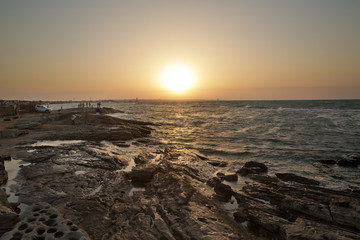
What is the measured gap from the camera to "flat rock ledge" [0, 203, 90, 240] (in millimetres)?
3961

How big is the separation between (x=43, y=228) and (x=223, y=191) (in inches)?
237

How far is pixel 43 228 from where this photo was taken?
4273 mm

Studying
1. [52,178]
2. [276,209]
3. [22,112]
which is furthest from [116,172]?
[22,112]

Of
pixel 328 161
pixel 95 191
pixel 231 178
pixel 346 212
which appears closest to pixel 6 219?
pixel 95 191

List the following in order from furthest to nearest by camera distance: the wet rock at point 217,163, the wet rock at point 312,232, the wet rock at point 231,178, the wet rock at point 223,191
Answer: the wet rock at point 217,163, the wet rock at point 231,178, the wet rock at point 223,191, the wet rock at point 312,232

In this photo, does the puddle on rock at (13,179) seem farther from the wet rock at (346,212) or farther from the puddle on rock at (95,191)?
the wet rock at (346,212)

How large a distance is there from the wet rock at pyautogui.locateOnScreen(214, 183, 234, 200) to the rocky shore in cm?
4

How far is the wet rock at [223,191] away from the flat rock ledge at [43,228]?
5.03 m

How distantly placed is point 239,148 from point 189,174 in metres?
8.28

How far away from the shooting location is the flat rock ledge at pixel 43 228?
13.0 ft

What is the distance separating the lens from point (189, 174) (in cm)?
960

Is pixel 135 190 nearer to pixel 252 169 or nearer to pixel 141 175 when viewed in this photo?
pixel 141 175

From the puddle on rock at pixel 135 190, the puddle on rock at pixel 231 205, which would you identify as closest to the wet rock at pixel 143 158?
the puddle on rock at pixel 135 190

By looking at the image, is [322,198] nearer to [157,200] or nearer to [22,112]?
[157,200]
